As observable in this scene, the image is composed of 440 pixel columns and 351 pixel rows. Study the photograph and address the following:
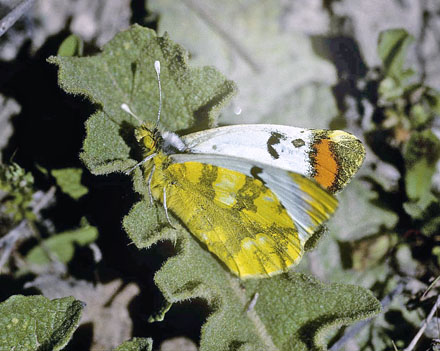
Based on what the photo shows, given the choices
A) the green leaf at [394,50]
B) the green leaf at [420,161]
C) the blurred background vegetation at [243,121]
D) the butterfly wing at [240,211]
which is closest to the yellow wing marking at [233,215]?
the butterfly wing at [240,211]

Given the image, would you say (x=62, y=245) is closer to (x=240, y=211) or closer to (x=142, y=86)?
(x=142, y=86)

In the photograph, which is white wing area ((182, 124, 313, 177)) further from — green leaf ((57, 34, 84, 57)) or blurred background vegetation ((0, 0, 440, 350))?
green leaf ((57, 34, 84, 57))

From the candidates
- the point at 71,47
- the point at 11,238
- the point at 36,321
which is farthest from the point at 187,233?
the point at 71,47

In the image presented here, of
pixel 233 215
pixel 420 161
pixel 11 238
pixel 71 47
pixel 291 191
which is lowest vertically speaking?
pixel 420 161

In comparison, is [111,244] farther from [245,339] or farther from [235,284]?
[245,339]

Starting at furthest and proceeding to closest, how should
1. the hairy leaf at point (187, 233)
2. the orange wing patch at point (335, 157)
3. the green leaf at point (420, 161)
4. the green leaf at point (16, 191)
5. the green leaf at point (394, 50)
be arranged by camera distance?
the green leaf at point (394, 50) < the green leaf at point (420, 161) < the green leaf at point (16, 191) < the orange wing patch at point (335, 157) < the hairy leaf at point (187, 233)

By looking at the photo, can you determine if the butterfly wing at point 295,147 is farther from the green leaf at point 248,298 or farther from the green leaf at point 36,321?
the green leaf at point 36,321

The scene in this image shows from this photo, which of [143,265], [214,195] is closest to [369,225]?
[214,195]
